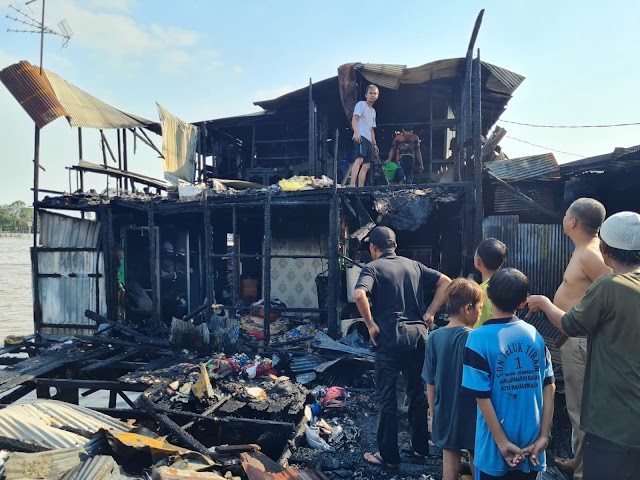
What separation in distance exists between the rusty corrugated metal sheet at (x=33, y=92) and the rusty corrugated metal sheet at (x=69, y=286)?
11.2 ft

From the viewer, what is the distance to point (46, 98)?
8.79 meters

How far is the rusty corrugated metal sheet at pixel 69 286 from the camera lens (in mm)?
9609

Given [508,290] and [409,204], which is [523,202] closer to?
[409,204]

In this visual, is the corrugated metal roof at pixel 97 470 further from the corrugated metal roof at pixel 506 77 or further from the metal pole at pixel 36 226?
the corrugated metal roof at pixel 506 77

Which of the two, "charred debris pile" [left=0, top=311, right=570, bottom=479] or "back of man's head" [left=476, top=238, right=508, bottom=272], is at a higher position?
"back of man's head" [left=476, top=238, right=508, bottom=272]

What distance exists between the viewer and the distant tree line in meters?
48.8

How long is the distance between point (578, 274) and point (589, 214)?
0.50 metres

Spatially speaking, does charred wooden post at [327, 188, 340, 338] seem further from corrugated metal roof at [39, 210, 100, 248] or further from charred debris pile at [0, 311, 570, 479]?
corrugated metal roof at [39, 210, 100, 248]

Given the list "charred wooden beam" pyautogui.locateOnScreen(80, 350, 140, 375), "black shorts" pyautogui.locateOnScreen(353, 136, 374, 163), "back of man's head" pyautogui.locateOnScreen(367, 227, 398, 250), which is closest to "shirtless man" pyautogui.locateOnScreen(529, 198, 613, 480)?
"back of man's head" pyautogui.locateOnScreen(367, 227, 398, 250)

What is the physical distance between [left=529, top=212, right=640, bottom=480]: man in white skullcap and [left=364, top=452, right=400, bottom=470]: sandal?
199 centimetres

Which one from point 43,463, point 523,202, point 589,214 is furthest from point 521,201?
point 43,463

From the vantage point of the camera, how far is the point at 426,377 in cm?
294

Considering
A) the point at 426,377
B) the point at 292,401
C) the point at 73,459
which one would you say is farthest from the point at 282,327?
the point at 426,377

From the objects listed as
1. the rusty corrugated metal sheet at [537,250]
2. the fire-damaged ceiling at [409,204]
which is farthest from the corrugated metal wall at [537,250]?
the fire-damaged ceiling at [409,204]
